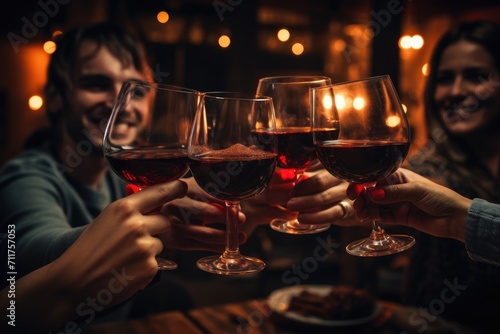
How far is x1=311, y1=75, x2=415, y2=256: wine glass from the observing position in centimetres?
97

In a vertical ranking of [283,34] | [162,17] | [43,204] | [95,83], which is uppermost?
[162,17]

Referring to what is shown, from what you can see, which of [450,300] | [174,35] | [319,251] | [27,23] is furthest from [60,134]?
[27,23]

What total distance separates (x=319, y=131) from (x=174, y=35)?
478 cm

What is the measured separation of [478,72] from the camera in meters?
2.19

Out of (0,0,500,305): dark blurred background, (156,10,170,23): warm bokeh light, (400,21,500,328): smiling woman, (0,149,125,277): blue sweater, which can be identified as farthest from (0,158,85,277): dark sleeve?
(156,10,170,23): warm bokeh light

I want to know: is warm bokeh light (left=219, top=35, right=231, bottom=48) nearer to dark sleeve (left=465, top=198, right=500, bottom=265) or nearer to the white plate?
the white plate

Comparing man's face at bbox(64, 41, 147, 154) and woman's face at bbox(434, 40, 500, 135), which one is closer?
man's face at bbox(64, 41, 147, 154)

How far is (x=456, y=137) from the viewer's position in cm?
236

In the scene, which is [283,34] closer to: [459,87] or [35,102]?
[35,102]

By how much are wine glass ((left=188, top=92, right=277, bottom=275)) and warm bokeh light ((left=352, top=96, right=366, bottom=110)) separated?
0.19m

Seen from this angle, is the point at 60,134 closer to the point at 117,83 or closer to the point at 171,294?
the point at 117,83

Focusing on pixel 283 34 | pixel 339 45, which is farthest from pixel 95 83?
pixel 339 45

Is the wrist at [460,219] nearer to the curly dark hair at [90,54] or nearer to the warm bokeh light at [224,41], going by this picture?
the curly dark hair at [90,54]

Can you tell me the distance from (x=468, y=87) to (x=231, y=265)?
1.72 meters
